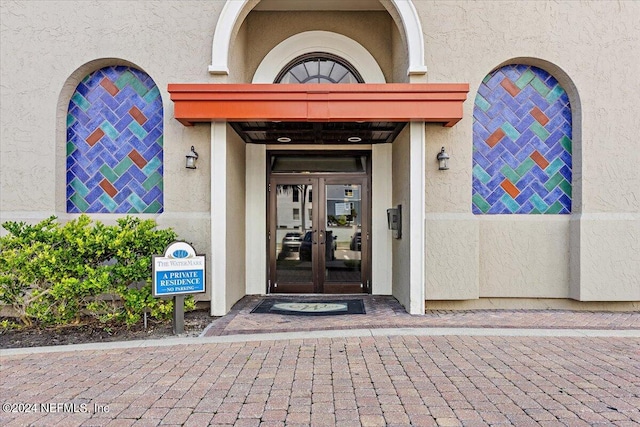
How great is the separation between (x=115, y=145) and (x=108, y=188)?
0.79 m

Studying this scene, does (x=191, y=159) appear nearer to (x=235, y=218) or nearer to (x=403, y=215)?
(x=235, y=218)

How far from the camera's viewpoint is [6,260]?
5652 millimetres

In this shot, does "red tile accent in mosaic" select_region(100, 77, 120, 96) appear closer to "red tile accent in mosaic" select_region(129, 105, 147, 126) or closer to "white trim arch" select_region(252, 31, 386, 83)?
"red tile accent in mosaic" select_region(129, 105, 147, 126)

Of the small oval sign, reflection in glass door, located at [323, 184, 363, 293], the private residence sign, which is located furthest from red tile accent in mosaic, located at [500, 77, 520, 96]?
the private residence sign

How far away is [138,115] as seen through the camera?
7.00 m

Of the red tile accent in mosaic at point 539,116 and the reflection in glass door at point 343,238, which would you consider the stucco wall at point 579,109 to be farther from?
the reflection in glass door at point 343,238

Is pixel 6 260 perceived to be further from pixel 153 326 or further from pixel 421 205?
pixel 421 205

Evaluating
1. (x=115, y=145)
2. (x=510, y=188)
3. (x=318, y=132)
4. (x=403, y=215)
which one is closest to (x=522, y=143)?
(x=510, y=188)

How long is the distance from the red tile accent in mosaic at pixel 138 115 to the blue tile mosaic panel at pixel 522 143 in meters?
5.95

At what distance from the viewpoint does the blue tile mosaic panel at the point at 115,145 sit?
6988 millimetres

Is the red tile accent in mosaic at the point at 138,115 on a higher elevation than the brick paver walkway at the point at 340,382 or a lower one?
higher

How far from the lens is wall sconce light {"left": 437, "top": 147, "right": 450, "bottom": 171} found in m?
6.54

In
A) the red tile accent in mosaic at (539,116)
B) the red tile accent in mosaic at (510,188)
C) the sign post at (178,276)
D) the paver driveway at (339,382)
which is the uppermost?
the red tile accent in mosaic at (539,116)

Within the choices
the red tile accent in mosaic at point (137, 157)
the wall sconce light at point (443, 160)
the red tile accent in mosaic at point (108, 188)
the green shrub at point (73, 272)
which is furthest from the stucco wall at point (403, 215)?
the red tile accent in mosaic at point (108, 188)
